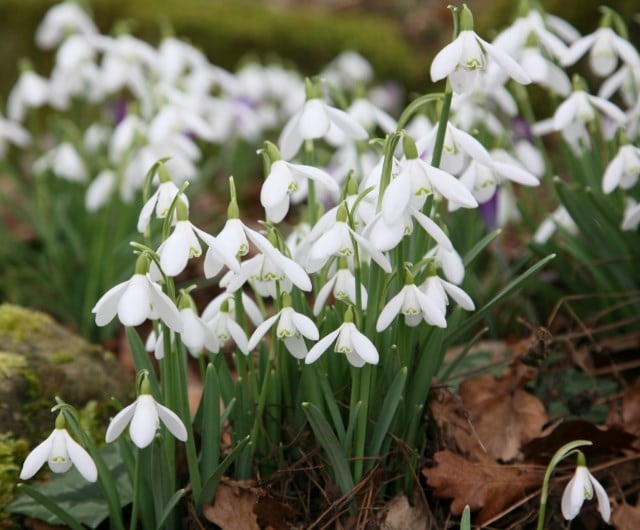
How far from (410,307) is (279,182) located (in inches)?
11.1

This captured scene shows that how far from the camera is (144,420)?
1450 mm

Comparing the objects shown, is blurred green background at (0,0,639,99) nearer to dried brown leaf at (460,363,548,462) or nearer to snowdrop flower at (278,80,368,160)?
dried brown leaf at (460,363,548,462)

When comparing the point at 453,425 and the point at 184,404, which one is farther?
the point at 453,425

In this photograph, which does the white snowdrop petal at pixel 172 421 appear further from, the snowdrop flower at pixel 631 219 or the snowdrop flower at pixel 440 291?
the snowdrop flower at pixel 631 219

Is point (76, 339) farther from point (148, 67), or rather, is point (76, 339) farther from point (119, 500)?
point (148, 67)

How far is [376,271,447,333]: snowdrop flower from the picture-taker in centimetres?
153

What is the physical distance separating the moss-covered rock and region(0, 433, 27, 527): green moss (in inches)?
1.9

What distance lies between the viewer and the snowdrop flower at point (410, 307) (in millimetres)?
1531

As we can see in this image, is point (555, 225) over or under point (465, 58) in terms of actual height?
under

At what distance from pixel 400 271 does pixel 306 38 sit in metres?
3.47

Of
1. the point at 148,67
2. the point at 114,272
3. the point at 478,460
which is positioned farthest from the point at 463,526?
the point at 148,67

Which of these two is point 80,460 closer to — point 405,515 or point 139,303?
Answer: point 139,303

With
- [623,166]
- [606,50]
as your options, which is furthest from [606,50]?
[623,166]

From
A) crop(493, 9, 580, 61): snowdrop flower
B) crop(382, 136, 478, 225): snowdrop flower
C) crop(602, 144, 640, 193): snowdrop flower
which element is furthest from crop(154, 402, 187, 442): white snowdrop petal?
crop(493, 9, 580, 61): snowdrop flower
